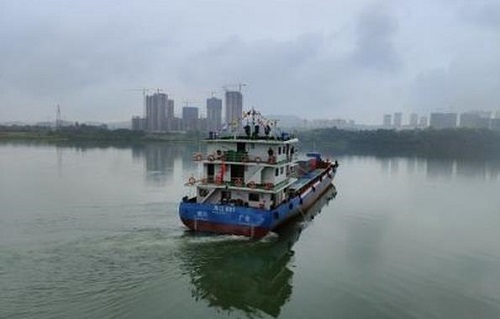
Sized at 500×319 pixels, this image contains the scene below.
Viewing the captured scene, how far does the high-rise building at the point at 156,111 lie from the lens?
17705 centimetres

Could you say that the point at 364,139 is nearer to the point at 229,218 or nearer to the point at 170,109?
the point at 170,109

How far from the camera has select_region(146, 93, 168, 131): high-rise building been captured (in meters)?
177

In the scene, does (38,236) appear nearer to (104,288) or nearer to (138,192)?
(104,288)

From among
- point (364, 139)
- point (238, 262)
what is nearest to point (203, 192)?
point (238, 262)

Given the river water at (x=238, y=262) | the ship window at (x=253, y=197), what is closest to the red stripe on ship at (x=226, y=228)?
the river water at (x=238, y=262)

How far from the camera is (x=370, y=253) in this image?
20.0 m

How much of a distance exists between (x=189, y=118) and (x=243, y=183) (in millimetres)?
162752

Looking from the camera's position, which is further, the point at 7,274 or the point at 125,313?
the point at 7,274

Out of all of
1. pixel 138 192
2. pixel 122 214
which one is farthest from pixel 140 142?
pixel 122 214

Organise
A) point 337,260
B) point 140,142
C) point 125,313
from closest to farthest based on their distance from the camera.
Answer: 1. point 125,313
2. point 337,260
3. point 140,142

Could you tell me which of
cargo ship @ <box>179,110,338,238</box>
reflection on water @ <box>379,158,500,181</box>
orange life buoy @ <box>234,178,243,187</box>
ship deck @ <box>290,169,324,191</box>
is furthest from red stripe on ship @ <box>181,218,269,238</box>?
reflection on water @ <box>379,158,500,181</box>

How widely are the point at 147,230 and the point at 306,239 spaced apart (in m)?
7.44

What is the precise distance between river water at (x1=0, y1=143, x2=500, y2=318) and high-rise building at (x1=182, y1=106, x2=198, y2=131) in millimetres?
139136

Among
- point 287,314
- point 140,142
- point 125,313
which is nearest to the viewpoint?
point 125,313
